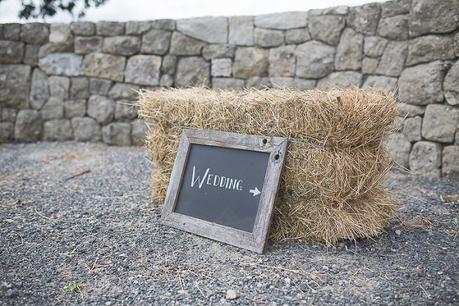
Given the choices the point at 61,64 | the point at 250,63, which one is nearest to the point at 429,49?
the point at 250,63

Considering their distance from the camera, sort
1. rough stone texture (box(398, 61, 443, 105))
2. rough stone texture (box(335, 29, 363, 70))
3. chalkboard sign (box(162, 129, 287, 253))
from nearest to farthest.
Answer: chalkboard sign (box(162, 129, 287, 253)) → rough stone texture (box(398, 61, 443, 105)) → rough stone texture (box(335, 29, 363, 70))

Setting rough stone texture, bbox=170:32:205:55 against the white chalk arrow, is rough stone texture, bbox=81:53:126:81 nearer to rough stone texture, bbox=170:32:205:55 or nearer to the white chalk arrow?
rough stone texture, bbox=170:32:205:55

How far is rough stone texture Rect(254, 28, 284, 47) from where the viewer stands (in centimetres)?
447

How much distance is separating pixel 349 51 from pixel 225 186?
2591 millimetres

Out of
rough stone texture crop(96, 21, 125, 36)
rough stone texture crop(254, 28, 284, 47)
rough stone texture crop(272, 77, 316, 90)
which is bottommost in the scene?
rough stone texture crop(272, 77, 316, 90)

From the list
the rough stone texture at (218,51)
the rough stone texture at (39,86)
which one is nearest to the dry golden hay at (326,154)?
the rough stone texture at (218,51)

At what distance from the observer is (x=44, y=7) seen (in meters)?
6.20

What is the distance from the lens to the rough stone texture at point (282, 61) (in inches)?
174

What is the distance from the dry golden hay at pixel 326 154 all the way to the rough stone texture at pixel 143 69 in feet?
9.38

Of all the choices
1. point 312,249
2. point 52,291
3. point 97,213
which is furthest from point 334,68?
point 52,291

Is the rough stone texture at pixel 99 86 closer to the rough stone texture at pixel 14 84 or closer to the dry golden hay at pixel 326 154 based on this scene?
the rough stone texture at pixel 14 84

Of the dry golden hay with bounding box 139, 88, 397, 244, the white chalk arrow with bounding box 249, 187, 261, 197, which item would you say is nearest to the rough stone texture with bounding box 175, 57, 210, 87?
the dry golden hay with bounding box 139, 88, 397, 244

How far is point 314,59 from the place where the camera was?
429 centimetres

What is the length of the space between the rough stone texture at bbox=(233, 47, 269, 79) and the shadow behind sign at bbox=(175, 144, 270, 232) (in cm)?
240
